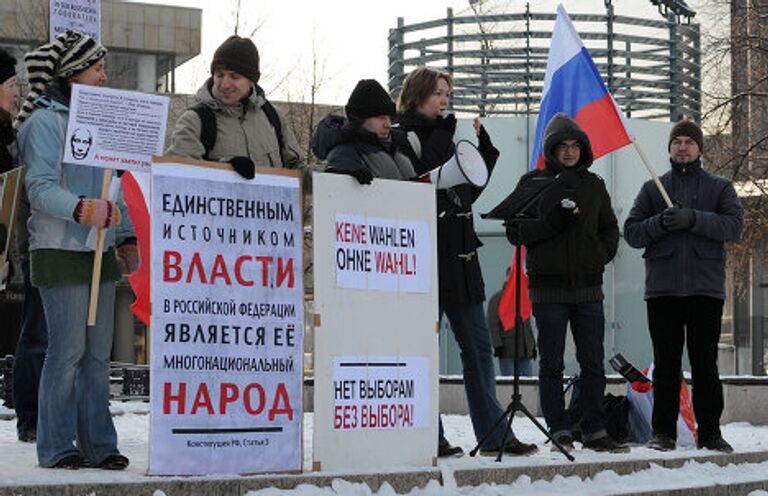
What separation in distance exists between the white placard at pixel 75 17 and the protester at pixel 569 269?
297 centimetres

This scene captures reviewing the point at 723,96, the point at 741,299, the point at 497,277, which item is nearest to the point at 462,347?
the point at 497,277

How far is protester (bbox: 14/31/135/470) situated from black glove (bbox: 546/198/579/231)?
3047mm

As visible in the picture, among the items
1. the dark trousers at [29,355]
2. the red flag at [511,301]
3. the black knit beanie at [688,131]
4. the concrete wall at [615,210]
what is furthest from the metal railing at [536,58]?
the dark trousers at [29,355]

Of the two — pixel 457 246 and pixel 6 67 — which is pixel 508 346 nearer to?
pixel 457 246

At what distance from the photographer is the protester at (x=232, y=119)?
7.95 m

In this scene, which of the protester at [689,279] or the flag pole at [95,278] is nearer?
the flag pole at [95,278]

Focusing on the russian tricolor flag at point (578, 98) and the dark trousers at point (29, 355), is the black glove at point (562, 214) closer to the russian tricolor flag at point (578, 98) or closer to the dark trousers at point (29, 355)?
the russian tricolor flag at point (578, 98)

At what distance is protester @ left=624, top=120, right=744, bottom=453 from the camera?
10.5 meters

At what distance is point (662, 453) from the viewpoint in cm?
1012

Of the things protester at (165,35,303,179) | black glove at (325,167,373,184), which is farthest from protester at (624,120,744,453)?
protester at (165,35,303,179)

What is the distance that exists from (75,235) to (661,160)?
14002 mm

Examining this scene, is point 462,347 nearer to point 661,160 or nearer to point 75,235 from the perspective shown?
point 75,235

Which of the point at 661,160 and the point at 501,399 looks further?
the point at 661,160

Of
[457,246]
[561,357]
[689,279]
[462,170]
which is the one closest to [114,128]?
[462,170]
